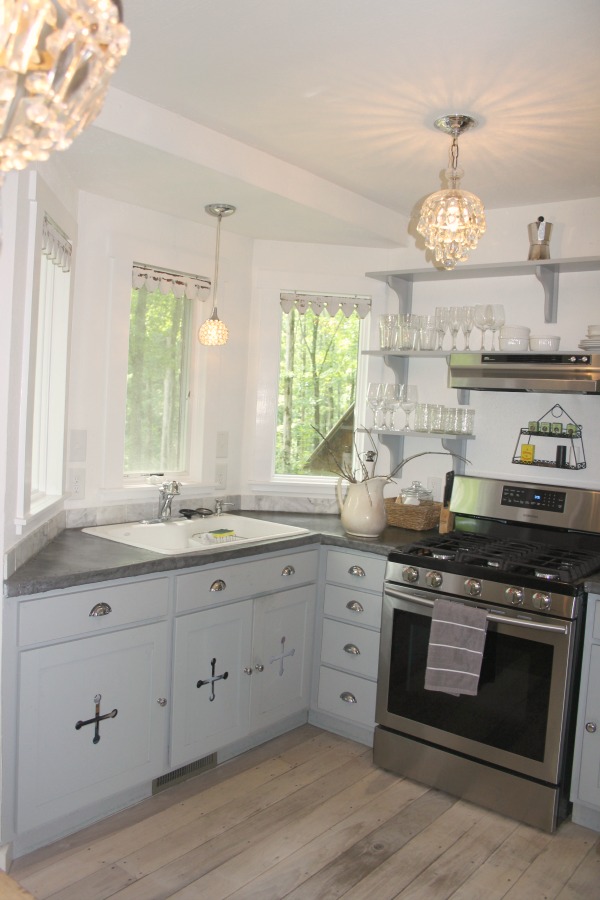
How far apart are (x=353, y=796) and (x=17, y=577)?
151cm

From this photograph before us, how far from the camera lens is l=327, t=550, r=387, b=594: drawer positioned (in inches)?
123

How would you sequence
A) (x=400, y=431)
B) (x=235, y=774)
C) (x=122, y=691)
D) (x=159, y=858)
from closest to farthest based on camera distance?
(x=159, y=858), (x=122, y=691), (x=235, y=774), (x=400, y=431)

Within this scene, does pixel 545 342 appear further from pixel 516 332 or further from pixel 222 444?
pixel 222 444

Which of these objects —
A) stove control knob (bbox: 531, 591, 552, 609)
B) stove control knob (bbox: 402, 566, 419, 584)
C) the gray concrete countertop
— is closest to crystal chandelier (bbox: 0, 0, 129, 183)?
the gray concrete countertop

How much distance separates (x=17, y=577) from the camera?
218 cm

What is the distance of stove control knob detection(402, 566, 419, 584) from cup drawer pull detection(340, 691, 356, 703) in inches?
25.1

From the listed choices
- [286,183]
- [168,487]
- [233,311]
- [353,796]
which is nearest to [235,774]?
[353,796]

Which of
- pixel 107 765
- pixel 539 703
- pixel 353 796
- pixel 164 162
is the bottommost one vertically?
pixel 353 796

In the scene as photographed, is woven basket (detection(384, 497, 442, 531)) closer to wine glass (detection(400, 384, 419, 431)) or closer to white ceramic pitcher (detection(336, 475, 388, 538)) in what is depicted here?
white ceramic pitcher (detection(336, 475, 388, 538))

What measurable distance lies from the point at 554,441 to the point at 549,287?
0.69 metres

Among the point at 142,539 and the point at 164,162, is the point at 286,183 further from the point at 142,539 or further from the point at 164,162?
the point at 142,539

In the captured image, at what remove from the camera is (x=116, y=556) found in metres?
2.57

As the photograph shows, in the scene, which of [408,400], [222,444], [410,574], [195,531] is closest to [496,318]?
[408,400]

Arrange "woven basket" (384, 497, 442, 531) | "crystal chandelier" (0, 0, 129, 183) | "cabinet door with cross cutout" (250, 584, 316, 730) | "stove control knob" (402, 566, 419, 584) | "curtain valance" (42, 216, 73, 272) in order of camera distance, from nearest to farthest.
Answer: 1. "crystal chandelier" (0, 0, 129, 183)
2. "curtain valance" (42, 216, 73, 272)
3. "stove control knob" (402, 566, 419, 584)
4. "cabinet door with cross cutout" (250, 584, 316, 730)
5. "woven basket" (384, 497, 442, 531)
